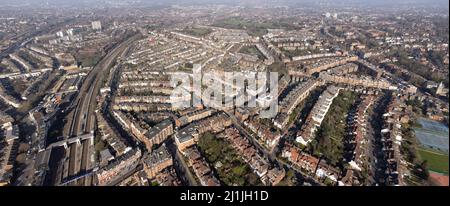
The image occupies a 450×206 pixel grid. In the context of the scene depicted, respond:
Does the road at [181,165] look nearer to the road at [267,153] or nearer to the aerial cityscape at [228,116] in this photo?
the aerial cityscape at [228,116]

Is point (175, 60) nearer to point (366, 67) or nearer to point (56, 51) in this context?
point (56, 51)

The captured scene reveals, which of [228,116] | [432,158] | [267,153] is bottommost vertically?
[432,158]

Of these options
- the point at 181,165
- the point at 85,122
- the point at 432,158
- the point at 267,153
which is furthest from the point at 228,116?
the point at 432,158

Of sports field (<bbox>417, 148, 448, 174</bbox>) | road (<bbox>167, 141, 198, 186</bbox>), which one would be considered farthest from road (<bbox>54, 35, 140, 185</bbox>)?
sports field (<bbox>417, 148, 448, 174</bbox>)

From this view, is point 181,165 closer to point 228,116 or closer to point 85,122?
point 228,116

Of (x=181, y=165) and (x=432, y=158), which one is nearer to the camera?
(x=432, y=158)

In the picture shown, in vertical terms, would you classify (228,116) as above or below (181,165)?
above

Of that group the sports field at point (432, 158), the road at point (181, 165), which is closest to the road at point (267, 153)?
the road at point (181, 165)

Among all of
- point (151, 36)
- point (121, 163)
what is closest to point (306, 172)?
point (121, 163)
